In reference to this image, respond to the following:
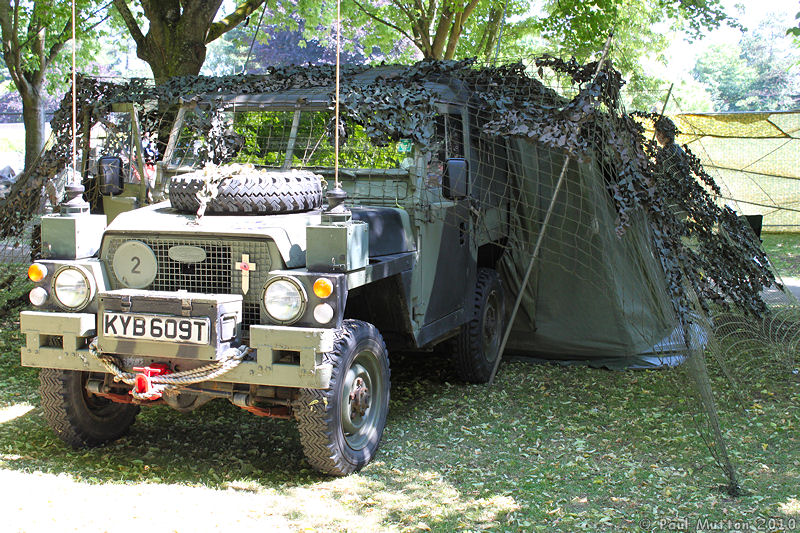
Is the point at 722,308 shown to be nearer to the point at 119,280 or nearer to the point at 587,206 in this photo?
the point at 587,206

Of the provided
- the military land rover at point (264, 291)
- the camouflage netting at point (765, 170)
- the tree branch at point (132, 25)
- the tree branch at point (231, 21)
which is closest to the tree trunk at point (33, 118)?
the tree branch at point (132, 25)

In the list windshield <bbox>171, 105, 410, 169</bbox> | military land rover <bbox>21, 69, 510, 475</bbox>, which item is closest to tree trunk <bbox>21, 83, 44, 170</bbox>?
windshield <bbox>171, 105, 410, 169</bbox>

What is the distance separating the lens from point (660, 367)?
716 cm

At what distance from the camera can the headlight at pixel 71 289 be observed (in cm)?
450

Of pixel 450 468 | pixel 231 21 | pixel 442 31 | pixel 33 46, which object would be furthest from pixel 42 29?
pixel 450 468

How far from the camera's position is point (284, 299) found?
417cm

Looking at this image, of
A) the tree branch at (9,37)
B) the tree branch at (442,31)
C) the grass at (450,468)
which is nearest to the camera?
the grass at (450,468)

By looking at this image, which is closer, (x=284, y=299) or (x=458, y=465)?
(x=284, y=299)

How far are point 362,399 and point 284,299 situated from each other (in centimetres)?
84

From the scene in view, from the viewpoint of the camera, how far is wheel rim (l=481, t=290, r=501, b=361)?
6.93 meters

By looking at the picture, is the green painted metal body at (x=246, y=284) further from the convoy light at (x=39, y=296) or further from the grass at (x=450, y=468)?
the grass at (x=450, y=468)

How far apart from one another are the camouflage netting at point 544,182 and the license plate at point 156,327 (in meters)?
1.81

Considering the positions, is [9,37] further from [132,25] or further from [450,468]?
[450,468]

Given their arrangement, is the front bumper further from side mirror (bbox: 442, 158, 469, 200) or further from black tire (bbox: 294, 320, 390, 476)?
side mirror (bbox: 442, 158, 469, 200)
